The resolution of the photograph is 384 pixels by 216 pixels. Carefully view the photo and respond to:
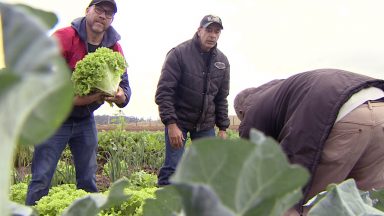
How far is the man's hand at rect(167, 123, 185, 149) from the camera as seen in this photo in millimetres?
4723

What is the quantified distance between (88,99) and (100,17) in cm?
64

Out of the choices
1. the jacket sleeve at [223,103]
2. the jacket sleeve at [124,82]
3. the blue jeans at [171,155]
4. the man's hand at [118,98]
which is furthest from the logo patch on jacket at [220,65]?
the man's hand at [118,98]

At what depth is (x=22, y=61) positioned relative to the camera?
293 mm

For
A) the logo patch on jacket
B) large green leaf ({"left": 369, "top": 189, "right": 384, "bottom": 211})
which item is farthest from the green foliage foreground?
the logo patch on jacket

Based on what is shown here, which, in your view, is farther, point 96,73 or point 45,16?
point 96,73

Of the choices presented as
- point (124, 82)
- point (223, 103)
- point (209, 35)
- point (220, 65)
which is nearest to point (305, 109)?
point (124, 82)

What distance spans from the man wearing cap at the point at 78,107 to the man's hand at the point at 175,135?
1.83ft

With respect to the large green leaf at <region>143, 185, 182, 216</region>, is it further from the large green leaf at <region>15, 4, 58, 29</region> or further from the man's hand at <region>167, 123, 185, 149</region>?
the man's hand at <region>167, 123, 185, 149</region>

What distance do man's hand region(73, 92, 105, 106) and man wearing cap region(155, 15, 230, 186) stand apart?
70 cm

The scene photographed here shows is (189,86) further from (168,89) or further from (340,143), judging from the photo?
(340,143)

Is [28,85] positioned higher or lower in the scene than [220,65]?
lower

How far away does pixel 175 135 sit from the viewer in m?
4.72

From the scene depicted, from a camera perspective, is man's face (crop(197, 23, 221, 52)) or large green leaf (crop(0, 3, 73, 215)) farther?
man's face (crop(197, 23, 221, 52))

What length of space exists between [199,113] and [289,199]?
4507mm
